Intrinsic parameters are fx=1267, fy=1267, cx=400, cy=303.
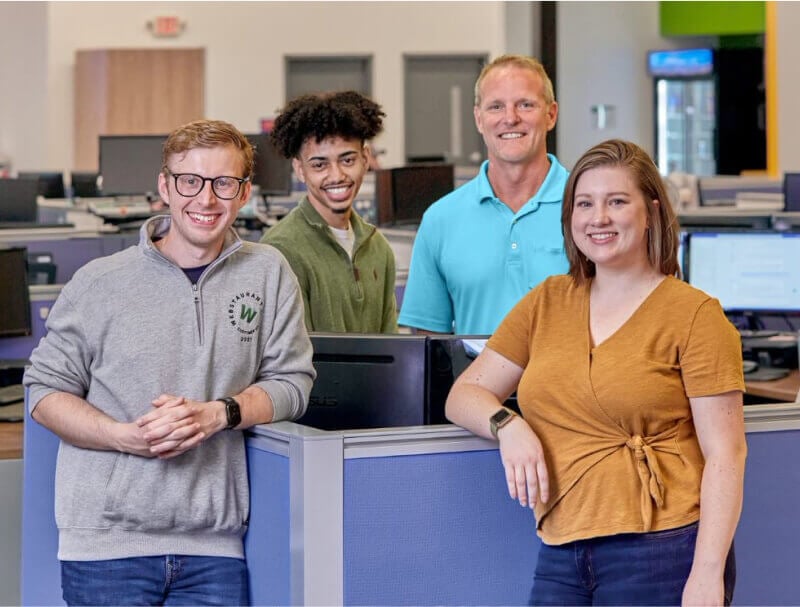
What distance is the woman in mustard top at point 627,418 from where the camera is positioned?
1.73 metres

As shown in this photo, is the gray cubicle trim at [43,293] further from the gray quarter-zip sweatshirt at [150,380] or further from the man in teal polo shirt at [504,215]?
the gray quarter-zip sweatshirt at [150,380]

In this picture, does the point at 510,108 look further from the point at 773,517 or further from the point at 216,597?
the point at 216,597

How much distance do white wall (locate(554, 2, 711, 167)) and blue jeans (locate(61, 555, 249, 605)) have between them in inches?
467

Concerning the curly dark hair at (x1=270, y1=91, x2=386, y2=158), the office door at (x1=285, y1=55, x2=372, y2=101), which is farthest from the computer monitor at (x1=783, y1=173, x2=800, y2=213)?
the office door at (x1=285, y1=55, x2=372, y2=101)

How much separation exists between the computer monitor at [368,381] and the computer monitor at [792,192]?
4.87 meters

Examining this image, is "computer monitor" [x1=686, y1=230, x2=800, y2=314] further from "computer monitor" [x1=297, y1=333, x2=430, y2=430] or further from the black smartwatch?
the black smartwatch

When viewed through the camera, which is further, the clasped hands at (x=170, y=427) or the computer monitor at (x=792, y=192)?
the computer monitor at (x=792, y=192)

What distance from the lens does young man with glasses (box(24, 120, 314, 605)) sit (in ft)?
6.46

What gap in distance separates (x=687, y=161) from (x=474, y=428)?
13381 mm

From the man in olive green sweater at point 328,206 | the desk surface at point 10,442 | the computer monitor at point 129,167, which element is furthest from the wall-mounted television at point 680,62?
the desk surface at point 10,442

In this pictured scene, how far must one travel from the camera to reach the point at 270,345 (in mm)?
2070

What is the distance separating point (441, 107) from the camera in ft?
45.7

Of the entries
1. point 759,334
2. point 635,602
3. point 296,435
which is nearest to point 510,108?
point 296,435

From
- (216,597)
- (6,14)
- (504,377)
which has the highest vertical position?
(6,14)
